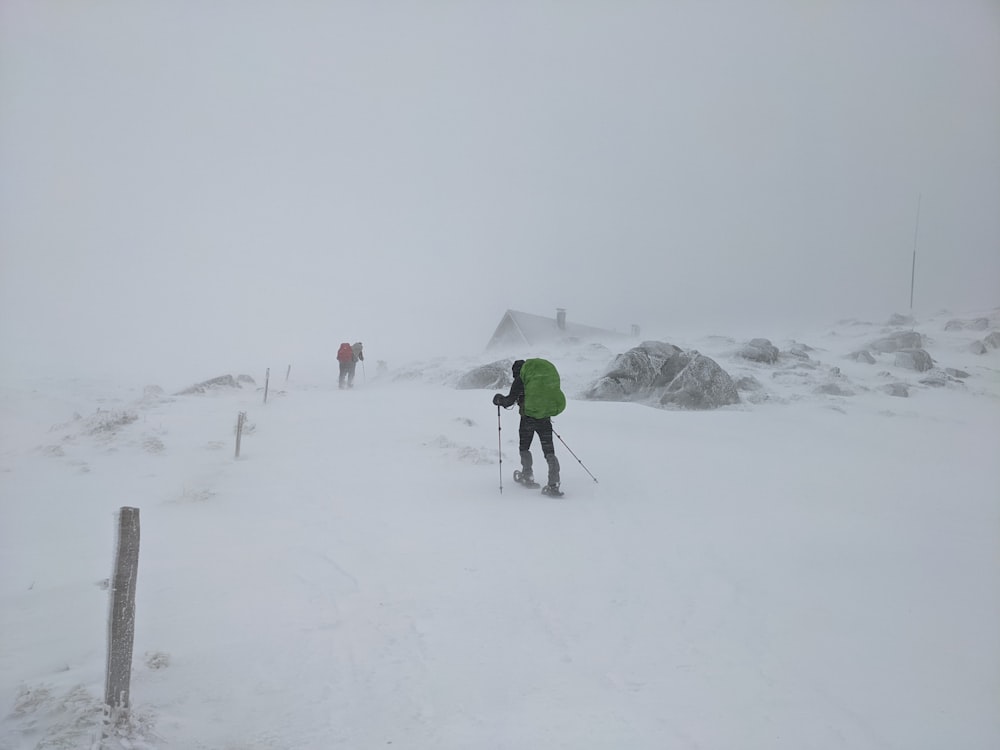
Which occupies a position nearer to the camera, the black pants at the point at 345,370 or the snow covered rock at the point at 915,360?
the black pants at the point at 345,370

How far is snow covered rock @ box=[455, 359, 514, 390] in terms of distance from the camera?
25.2 metres

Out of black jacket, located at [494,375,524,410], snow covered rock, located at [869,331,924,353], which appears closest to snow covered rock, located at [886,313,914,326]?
snow covered rock, located at [869,331,924,353]

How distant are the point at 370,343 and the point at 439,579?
7925 centimetres

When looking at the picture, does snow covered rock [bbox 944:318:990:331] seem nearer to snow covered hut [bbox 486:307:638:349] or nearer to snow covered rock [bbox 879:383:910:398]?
snow covered rock [bbox 879:383:910:398]

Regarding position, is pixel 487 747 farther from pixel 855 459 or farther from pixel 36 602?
pixel 855 459

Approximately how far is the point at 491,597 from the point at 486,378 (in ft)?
67.8

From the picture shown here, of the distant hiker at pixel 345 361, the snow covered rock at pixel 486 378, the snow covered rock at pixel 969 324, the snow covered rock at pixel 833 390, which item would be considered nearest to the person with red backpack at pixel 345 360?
the distant hiker at pixel 345 361

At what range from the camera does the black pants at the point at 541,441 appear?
902 centimetres

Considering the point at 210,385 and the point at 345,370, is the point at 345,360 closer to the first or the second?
the point at 345,370

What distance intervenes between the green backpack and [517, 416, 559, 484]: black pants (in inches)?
5.7

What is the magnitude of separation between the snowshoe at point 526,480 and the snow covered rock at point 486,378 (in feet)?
50.2

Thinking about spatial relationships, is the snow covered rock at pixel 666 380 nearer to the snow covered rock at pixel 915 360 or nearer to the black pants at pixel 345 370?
the black pants at pixel 345 370

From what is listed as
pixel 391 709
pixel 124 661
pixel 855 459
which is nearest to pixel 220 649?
pixel 124 661

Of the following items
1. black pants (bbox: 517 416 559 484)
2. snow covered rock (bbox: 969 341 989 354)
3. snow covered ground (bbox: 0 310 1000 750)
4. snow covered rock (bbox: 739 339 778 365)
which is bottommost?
snow covered ground (bbox: 0 310 1000 750)
